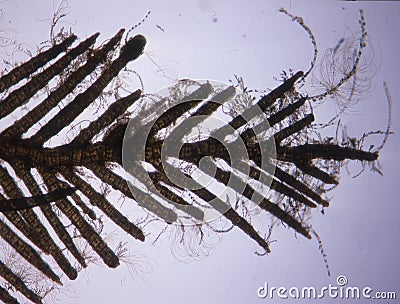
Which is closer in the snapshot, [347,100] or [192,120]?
[192,120]

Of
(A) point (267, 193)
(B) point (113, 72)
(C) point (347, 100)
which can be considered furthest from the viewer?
(C) point (347, 100)

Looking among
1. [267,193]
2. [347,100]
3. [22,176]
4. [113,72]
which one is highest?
[347,100]

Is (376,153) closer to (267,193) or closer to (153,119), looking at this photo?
(267,193)

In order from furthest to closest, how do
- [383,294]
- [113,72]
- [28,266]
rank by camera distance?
[383,294] < [28,266] < [113,72]

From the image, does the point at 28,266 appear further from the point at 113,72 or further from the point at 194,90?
the point at 194,90

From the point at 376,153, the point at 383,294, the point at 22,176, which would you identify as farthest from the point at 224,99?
the point at 383,294

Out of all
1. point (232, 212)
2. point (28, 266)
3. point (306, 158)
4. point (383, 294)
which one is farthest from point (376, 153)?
point (28, 266)

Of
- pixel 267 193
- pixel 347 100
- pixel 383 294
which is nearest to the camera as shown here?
pixel 267 193

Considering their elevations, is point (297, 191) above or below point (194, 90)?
below

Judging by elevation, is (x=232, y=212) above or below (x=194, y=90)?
below
